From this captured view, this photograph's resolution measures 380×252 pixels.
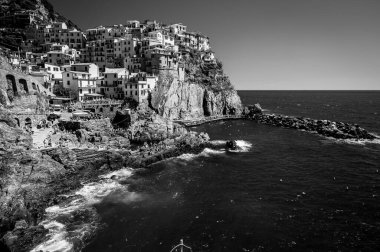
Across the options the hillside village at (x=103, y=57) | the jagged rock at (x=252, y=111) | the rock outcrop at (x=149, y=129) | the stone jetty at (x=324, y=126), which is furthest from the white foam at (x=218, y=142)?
the jagged rock at (x=252, y=111)

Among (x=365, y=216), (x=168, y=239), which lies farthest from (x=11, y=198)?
(x=365, y=216)

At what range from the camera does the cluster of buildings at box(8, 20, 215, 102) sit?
90.5m

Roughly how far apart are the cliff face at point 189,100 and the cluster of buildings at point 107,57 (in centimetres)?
457

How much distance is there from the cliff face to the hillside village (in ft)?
12.8

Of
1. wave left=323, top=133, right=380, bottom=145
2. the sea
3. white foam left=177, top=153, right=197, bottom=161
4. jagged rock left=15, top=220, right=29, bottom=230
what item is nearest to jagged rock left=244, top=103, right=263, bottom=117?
wave left=323, top=133, right=380, bottom=145

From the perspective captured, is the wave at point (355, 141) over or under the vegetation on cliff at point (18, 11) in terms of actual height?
under

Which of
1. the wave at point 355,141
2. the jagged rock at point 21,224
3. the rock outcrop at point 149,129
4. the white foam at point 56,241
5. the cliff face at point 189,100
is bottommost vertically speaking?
the white foam at point 56,241

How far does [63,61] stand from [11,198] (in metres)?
75.1

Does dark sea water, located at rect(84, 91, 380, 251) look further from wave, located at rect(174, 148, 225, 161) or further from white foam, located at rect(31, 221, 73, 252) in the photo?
white foam, located at rect(31, 221, 73, 252)

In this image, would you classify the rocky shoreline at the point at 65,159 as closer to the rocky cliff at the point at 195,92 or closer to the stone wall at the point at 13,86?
the stone wall at the point at 13,86

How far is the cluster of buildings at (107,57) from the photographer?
90.5 metres

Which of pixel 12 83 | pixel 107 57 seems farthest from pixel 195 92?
pixel 12 83

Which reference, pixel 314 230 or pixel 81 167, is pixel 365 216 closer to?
pixel 314 230

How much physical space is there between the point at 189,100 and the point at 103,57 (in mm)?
40769
